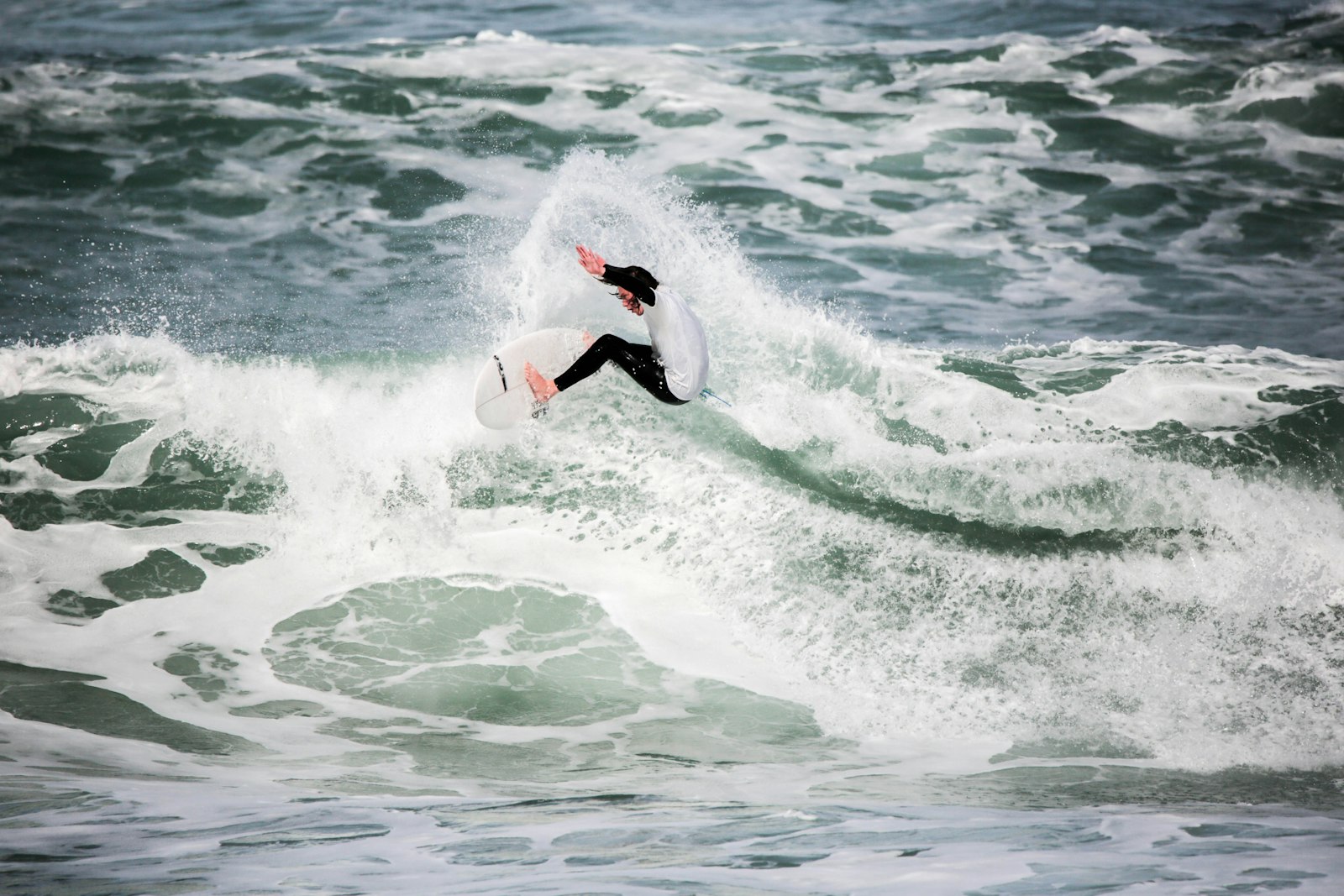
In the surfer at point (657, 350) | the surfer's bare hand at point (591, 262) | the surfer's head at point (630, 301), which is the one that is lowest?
the surfer at point (657, 350)

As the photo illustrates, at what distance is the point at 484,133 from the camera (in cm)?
1418

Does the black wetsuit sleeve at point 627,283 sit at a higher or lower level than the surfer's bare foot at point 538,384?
higher

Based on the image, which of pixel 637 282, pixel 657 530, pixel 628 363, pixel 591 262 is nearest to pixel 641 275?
pixel 637 282

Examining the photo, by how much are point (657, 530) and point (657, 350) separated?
163cm

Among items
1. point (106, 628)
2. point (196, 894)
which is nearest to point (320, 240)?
point (106, 628)

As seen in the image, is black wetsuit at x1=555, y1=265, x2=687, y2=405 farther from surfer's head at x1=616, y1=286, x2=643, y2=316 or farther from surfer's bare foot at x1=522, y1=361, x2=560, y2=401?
surfer's head at x1=616, y1=286, x2=643, y2=316

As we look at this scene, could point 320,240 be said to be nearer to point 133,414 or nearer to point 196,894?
point 133,414

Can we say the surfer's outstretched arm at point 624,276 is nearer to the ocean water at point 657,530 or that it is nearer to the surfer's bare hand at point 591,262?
the surfer's bare hand at point 591,262

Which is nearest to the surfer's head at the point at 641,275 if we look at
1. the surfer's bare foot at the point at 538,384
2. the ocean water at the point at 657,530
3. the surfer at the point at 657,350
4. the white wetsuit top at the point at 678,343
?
the surfer at the point at 657,350

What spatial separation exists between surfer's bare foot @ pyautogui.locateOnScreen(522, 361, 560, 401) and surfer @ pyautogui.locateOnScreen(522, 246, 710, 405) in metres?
0.05

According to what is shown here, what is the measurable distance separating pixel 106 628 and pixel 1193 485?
26.2ft

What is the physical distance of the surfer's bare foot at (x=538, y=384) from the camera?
6.79m

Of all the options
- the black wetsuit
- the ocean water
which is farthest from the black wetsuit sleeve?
the ocean water

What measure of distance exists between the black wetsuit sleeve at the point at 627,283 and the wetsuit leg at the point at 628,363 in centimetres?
46
